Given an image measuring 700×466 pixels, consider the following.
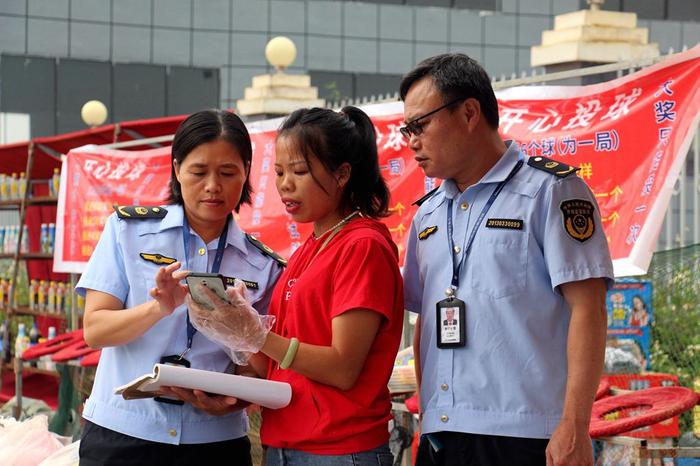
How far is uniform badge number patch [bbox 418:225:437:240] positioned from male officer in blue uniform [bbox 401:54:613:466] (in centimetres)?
2

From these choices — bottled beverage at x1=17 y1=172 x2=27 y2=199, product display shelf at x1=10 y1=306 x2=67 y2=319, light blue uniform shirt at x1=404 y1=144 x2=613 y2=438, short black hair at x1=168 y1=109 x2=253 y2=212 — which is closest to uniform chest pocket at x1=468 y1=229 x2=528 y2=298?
light blue uniform shirt at x1=404 y1=144 x2=613 y2=438

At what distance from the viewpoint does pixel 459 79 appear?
2480 mm

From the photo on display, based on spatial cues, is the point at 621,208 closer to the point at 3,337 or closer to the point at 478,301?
the point at 478,301

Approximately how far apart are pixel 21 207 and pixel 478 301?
8056 mm

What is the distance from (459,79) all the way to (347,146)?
302 mm

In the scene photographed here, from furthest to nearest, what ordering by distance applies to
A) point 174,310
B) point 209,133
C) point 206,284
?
1. point 209,133
2. point 174,310
3. point 206,284

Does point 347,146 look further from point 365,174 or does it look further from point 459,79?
point 459,79

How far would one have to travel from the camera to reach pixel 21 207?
977 cm

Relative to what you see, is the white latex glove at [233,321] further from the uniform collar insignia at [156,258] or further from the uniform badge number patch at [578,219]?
the uniform badge number patch at [578,219]

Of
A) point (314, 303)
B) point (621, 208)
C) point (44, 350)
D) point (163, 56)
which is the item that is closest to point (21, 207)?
point (44, 350)

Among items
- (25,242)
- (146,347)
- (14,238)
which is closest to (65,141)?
(25,242)

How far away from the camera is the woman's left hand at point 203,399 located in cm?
248

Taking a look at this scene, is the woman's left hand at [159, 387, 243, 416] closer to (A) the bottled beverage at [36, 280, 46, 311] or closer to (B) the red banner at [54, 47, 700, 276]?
(B) the red banner at [54, 47, 700, 276]

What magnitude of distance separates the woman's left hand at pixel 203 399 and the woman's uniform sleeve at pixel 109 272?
33 centimetres
